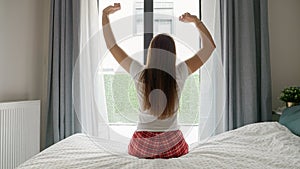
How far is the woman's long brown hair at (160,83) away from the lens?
4.15 ft

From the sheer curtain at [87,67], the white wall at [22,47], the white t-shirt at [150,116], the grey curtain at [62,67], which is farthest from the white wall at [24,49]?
the white t-shirt at [150,116]

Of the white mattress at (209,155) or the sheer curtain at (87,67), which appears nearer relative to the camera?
the white mattress at (209,155)

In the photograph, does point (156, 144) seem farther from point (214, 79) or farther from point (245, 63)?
point (245, 63)

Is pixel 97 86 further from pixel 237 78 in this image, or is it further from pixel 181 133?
pixel 237 78

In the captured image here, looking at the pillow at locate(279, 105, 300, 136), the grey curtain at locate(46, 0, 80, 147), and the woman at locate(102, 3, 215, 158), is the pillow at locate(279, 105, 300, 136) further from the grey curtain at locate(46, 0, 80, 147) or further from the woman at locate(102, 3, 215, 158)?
the grey curtain at locate(46, 0, 80, 147)

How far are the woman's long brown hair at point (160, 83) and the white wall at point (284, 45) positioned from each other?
5.12 feet

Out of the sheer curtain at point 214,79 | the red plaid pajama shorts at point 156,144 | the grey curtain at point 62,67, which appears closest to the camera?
the red plaid pajama shorts at point 156,144

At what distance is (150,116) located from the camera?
132 centimetres

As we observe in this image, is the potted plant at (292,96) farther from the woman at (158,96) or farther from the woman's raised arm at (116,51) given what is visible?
the woman's raised arm at (116,51)

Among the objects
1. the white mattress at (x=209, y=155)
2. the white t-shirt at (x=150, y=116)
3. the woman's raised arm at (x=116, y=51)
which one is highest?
the woman's raised arm at (x=116, y=51)

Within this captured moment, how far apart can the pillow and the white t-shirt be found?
0.77 meters

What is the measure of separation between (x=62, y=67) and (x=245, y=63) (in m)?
1.43

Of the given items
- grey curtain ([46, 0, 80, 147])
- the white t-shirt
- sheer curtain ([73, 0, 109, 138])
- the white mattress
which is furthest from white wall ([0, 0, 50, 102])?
the white t-shirt

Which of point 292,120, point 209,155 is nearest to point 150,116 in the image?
point 209,155
